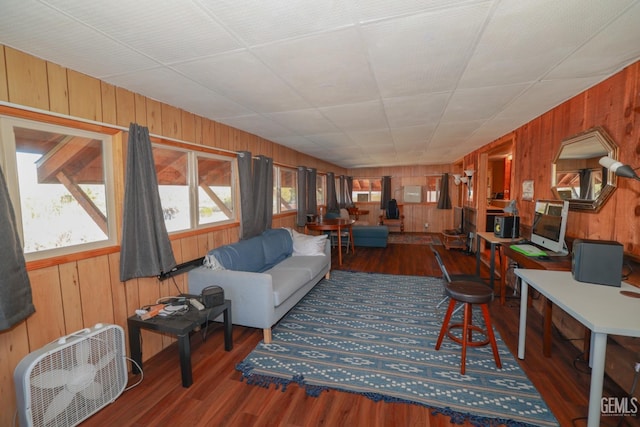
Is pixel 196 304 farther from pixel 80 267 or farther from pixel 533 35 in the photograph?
pixel 533 35

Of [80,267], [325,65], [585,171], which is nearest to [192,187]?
[80,267]

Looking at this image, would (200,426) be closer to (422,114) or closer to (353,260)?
(422,114)

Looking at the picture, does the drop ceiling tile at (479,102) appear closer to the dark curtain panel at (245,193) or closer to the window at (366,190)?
the dark curtain panel at (245,193)

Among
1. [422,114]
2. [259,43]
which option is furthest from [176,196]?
[422,114]

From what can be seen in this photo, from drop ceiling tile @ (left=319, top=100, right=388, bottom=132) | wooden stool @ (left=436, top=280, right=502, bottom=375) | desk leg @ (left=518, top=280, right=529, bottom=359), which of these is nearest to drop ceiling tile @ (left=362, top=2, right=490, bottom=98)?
drop ceiling tile @ (left=319, top=100, right=388, bottom=132)

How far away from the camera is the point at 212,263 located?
2.74 m

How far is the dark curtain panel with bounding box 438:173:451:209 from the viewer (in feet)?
27.2

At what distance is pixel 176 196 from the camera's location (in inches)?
108

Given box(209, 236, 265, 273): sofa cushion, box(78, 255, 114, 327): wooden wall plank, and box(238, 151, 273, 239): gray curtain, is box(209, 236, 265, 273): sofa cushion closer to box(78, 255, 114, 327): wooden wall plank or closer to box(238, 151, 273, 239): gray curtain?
box(238, 151, 273, 239): gray curtain

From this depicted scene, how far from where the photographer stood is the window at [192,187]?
2.64 m

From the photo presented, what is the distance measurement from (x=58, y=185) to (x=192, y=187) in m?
1.16

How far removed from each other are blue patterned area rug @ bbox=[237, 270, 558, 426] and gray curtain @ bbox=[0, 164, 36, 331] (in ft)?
4.67

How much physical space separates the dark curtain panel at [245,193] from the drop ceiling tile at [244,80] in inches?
35.9

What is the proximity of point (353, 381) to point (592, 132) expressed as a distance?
2821 millimetres
